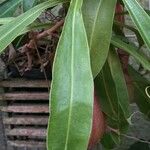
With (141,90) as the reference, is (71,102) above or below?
above

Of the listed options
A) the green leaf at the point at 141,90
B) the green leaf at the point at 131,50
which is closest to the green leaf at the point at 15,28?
the green leaf at the point at 131,50

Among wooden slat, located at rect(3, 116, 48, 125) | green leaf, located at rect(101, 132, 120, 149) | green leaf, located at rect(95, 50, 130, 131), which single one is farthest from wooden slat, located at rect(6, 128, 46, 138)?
green leaf, located at rect(95, 50, 130, 131)

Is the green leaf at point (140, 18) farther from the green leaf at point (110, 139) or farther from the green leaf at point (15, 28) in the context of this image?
the green leaf at point (110, 139)

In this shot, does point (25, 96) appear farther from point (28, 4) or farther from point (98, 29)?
point (98, 29)

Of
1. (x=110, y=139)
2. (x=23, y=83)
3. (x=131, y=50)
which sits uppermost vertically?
(x=131, y=50)

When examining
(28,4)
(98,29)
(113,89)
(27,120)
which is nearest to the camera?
(98,29)

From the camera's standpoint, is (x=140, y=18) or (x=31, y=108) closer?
(x=140, y=18)

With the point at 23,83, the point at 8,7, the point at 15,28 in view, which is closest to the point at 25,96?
the point at 23,83

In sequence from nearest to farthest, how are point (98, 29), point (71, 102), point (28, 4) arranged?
point (71, 102) → point (98, 29) → point (28, 4)
